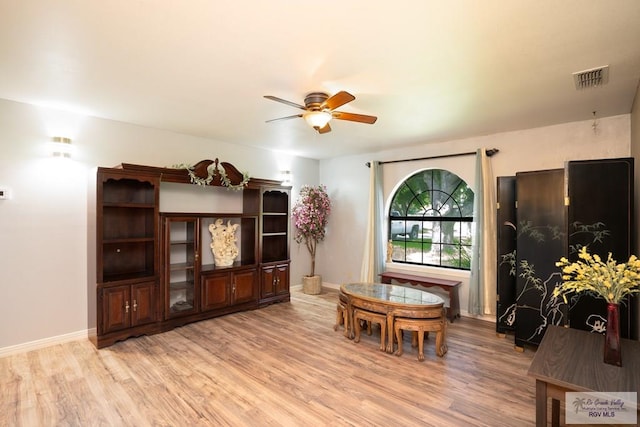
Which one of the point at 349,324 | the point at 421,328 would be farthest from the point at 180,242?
the point at 421,328

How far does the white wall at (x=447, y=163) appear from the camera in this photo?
3.82 meters

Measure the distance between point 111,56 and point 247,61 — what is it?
1.00m

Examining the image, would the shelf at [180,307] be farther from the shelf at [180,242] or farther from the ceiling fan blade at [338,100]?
the ceiling fan blade at [338,100]

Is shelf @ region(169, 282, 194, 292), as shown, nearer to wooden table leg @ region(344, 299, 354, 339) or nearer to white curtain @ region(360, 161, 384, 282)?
wooden table leg @ region(344, 299, 354, 339)

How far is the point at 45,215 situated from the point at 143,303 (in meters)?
1.44

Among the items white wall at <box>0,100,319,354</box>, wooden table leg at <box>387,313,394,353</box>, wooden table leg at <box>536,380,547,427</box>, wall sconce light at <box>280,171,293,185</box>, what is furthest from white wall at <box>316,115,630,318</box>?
white wall at <box>0,100,319,354</box>

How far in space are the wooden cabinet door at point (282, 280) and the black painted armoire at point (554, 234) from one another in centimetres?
317

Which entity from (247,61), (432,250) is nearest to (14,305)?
(247,61)

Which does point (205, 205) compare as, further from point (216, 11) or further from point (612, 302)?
point (612, 302)

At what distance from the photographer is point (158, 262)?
3930mm

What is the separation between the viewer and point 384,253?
5688 mm

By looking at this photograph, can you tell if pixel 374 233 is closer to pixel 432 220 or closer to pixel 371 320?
pixel 432 220

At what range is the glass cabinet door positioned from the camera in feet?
13.9

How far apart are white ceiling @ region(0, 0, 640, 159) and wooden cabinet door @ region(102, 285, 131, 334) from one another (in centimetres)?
205
